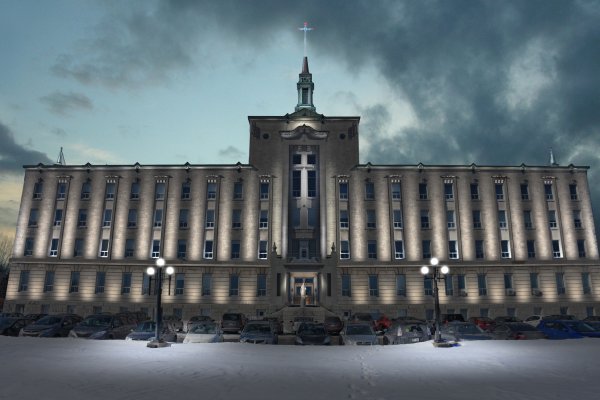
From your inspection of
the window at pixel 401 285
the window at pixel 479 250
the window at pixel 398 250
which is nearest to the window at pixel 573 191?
the window at pixel 479 250

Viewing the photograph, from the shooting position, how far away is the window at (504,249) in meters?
47.9

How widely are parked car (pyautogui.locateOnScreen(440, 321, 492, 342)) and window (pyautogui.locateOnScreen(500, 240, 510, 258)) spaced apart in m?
28.5

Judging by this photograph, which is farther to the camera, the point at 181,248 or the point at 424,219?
the point at 424,219

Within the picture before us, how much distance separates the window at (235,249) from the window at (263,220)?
3139mm

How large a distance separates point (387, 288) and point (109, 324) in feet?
98.7

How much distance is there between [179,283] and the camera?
47000mm

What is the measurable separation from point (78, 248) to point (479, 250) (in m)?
45.5

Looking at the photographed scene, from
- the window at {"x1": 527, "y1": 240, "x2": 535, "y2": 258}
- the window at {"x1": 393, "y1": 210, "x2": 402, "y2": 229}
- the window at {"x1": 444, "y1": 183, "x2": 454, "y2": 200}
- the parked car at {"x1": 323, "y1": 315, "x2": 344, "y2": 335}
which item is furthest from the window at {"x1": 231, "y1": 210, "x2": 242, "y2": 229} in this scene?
the window at {"x1": 527, "y1": 240, "x2": 535, "y2": 258}

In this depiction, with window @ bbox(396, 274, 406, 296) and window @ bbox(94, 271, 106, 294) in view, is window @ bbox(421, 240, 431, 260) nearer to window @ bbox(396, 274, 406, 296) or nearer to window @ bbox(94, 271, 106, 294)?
window @ bbox(396, 274, 406, 296)

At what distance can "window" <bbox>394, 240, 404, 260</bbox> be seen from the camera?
47406 millimetres

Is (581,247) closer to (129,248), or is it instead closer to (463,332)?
(463,332)

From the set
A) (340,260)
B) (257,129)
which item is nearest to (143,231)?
(257,129)

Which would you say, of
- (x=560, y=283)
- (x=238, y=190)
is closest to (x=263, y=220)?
(x=238, y=190)

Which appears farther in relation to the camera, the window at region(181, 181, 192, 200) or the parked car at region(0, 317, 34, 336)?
the window at region(181, 181, 192, 200)
